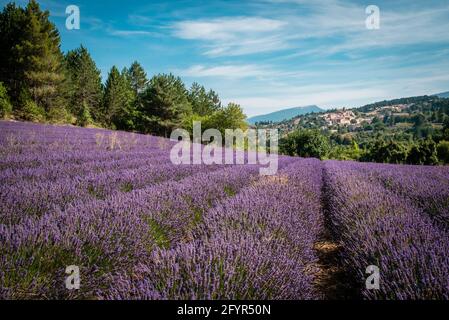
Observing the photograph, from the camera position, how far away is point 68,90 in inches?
1210

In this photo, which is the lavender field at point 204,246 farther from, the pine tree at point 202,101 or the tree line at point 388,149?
the pine tree at point 202,101

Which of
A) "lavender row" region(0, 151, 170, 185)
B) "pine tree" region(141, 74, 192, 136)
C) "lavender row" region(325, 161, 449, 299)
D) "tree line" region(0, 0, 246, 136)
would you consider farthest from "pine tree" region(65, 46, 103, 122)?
"lavender row" region(325, 161, 449, 299)

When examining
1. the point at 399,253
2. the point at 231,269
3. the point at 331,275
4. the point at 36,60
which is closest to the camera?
the point at 231,269

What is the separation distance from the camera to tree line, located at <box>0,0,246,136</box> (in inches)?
905

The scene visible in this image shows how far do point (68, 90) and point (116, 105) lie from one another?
8006 mm

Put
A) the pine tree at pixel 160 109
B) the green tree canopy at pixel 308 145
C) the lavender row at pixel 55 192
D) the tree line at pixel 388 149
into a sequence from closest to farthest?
1. the lavender row at pixel 55 192
2. the tree line at pixel 388 149
3. the pine tree at pixel 160 109
4. the green tree canopy at pixel 308 145

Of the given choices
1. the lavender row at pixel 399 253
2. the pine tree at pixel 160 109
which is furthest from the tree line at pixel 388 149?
the lavender row at pixel 399 253

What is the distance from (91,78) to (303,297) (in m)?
41.4

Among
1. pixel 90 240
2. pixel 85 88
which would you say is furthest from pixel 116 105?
pixel 90 240

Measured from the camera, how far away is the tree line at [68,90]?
2298cm

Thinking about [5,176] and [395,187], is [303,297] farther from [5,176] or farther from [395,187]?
[395,187]

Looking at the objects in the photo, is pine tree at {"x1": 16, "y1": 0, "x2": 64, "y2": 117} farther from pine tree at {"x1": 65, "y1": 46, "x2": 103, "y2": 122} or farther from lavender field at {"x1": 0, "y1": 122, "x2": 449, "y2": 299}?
lavender field at {"x1": 0, "y1": 122, "x2": 449, "y2": 299}

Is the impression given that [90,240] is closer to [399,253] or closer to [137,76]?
[399,253]

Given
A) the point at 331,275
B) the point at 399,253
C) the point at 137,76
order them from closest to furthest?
the point at 399,253 < the point at 331,275 < the point at 137,76
